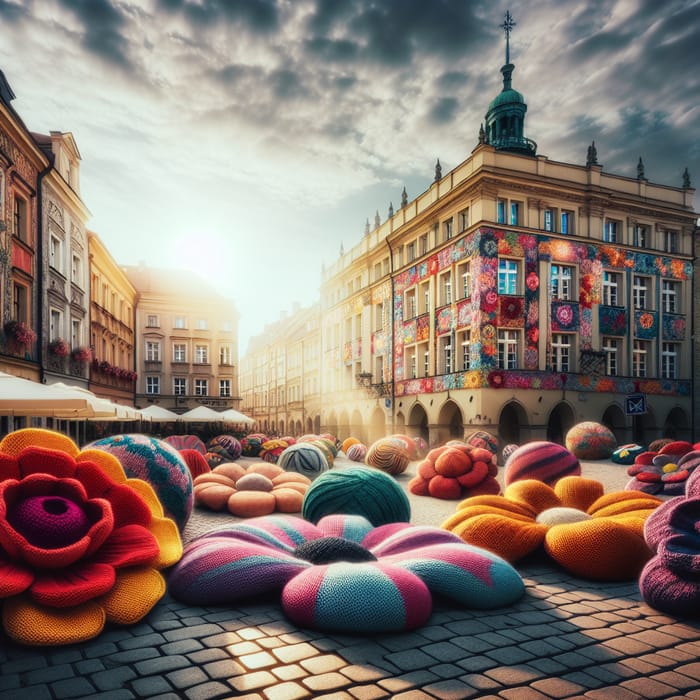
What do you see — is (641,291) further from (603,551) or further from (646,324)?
(603,551)

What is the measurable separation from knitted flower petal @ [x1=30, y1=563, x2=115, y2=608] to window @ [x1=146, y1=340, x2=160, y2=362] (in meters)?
46.6

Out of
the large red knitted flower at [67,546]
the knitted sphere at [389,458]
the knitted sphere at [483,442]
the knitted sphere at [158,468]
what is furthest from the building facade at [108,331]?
the large red knitted flower at [67,546]

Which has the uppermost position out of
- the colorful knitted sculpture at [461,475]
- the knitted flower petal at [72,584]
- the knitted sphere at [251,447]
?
the knitted flower petal at [72,584]

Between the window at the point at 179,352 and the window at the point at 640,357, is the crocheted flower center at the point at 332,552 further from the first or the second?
the window at the point at 179,352

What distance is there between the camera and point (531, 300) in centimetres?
2720

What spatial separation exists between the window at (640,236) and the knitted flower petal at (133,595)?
106 feet

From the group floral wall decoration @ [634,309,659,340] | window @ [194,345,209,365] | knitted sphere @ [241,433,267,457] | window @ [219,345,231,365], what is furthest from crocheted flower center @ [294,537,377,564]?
window @ [219,345,231,365]

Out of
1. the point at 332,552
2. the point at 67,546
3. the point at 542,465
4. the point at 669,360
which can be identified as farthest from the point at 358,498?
the point at 669,360

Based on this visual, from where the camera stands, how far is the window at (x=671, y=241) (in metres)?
32.3

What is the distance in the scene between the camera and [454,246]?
94.4 feet

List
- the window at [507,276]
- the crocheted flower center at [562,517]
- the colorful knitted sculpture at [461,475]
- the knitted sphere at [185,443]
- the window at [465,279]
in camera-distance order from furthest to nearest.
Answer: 1. the window at [465,279]
2. the window at [507,276]
3. the knitted sphere at [185,443]
4. the colorful knitted sculpture at [461,475]
5. the crocheted flower center at [562,517]

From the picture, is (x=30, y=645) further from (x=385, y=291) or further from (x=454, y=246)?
(x=385, y=291)

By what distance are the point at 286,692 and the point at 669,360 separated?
3406 centimetres

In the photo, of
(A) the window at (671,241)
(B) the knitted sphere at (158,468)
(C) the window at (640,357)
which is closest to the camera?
(B) the knitted sphere at (158,468)
